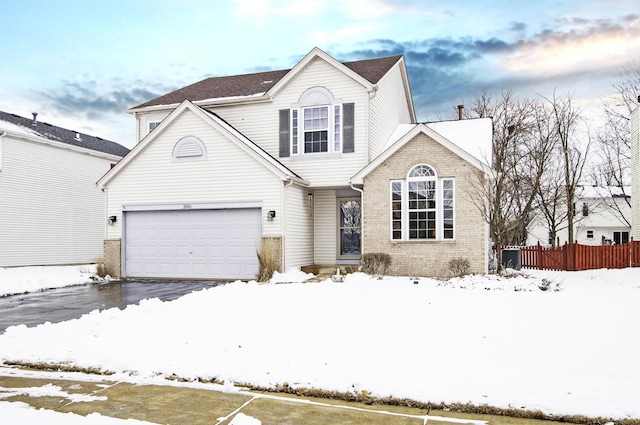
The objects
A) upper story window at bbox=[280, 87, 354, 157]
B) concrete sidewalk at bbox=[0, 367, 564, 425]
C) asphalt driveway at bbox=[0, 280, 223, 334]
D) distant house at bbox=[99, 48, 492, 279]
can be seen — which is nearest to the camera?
concrete sidewalk at bbox=[0, 367, 564, 425]

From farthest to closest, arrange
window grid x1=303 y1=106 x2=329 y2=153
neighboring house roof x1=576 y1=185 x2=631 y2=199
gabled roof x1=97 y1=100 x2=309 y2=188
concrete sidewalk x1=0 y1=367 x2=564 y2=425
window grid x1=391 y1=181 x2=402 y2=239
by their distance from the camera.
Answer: neighboring house roof x1=576 y1=185 x2=631 y2=199 < window grid x1=303 y1=106 x2=329 y2=153 < gabled roof x1=97 y1=100 x2=309 y2=188 < window grid x1=391 y1=181 x2=402 y2=239 < concrete sidewalk x1=0 y1=367 x2=564 y2=425

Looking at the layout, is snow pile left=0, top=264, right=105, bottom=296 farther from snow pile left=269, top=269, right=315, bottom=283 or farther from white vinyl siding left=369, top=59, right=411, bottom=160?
white vinyl siding left=369, top=59, right=411, bottom=160

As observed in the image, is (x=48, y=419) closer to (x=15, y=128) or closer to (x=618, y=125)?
(x=15, y=128)

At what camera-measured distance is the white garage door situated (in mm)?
18219

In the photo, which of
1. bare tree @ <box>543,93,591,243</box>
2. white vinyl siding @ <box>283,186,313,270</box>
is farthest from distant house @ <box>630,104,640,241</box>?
white vinyl siding @ <box>283,186,313,270</box>

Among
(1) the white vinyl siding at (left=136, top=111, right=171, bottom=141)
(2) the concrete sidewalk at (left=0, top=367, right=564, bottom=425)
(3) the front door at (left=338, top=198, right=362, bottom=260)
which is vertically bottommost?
(2) the concrete sidewalk at (left=0, top=367, right=564, bottom=425)

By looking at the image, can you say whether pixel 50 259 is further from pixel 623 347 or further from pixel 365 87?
pixel 623 347

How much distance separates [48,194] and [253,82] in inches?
472

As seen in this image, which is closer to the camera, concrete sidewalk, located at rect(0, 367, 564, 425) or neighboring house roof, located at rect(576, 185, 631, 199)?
concrete sidewalk, located at rect(0, 367, 564, 425)

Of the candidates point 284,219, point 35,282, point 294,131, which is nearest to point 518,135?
point 294,131

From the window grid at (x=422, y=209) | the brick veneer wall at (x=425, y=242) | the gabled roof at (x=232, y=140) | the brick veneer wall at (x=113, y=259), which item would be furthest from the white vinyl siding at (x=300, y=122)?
the brick veneer wall at (x=113, y=259)

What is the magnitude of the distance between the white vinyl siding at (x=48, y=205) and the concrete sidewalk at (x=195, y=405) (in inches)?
696

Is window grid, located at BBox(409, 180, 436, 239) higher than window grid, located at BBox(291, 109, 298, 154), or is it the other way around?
window grid, located at BBox(291, 109, 298, 154)

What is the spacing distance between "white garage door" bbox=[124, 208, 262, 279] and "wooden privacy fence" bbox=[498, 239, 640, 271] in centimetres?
1079
